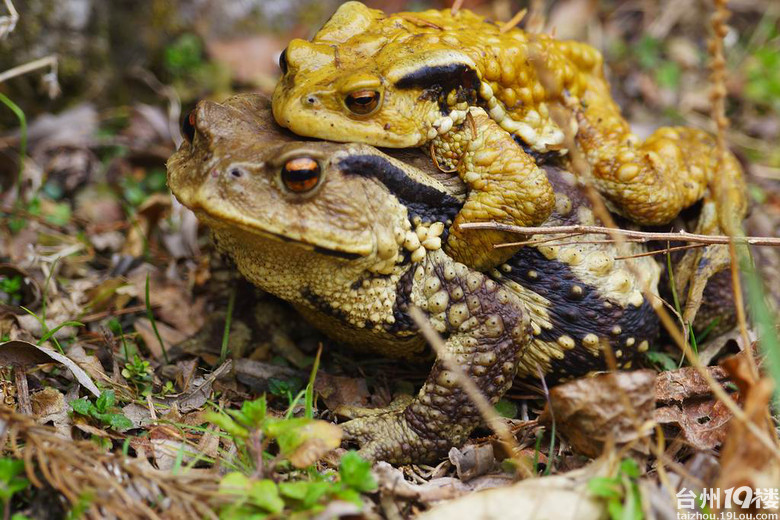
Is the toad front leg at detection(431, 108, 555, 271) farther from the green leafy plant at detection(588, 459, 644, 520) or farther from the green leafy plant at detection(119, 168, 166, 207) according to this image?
the green leafy plant at detection(119, 168, 166, 207)

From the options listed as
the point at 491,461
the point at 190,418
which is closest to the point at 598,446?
the point at 491,461

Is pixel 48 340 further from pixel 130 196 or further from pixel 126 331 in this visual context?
pixel 130 196

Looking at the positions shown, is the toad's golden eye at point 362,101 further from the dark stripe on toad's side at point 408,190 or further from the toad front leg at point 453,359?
the toad front leg at point 453,359

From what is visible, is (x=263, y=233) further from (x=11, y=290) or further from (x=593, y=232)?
(x=11, y=290)

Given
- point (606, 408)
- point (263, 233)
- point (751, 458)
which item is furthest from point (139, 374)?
point (751, 458)

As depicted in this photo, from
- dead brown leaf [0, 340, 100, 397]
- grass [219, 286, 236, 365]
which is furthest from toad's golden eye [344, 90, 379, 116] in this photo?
dead brown leaf [0, 340, 100, 397]
